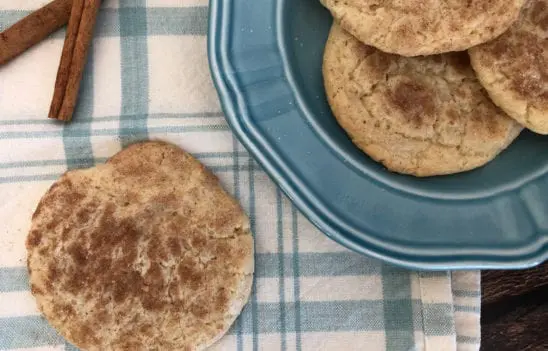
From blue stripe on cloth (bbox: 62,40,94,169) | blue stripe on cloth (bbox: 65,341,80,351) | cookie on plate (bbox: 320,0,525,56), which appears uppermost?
cookie on plate (bbox: 320,0,525,56)

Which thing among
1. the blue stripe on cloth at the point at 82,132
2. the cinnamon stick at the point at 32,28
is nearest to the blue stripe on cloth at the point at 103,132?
the blue stripe on cloth at the point at 82,132

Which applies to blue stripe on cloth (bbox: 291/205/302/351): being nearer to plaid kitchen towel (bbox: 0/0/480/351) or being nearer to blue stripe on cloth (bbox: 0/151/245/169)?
plaid kitchen towel (bbox: 0/0/480/351)

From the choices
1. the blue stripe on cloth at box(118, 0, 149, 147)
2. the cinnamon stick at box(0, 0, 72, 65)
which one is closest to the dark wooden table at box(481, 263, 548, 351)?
the blue stripe on cloth at box(118, 0, 149, 147)

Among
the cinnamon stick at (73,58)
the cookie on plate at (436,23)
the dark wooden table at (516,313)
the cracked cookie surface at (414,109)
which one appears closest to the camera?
the cookie on plate at (436,23)

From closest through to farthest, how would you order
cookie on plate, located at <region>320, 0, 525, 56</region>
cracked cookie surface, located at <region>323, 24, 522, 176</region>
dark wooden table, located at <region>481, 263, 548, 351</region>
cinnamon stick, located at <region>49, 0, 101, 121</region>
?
1. cookie on plate, located at <region>320, 0, 525, 56</region>
2. cracked cookie surface, located at <region>323, 24, 522, 176</region>
3. cinnamon stick, located at <region>49, 0, 101, 121</region>
4. dark wooden table, located at <region>481, 263, 548, 351</region>

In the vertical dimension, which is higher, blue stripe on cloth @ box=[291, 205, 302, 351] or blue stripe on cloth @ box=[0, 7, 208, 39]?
blue stripe on cloth @ box=[0, 7, 208, 39]

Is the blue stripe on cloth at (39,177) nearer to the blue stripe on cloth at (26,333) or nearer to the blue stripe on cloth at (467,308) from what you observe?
the blue stripe on cloth at (26,333)

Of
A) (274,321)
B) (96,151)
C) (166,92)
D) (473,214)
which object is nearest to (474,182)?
(473,214)
